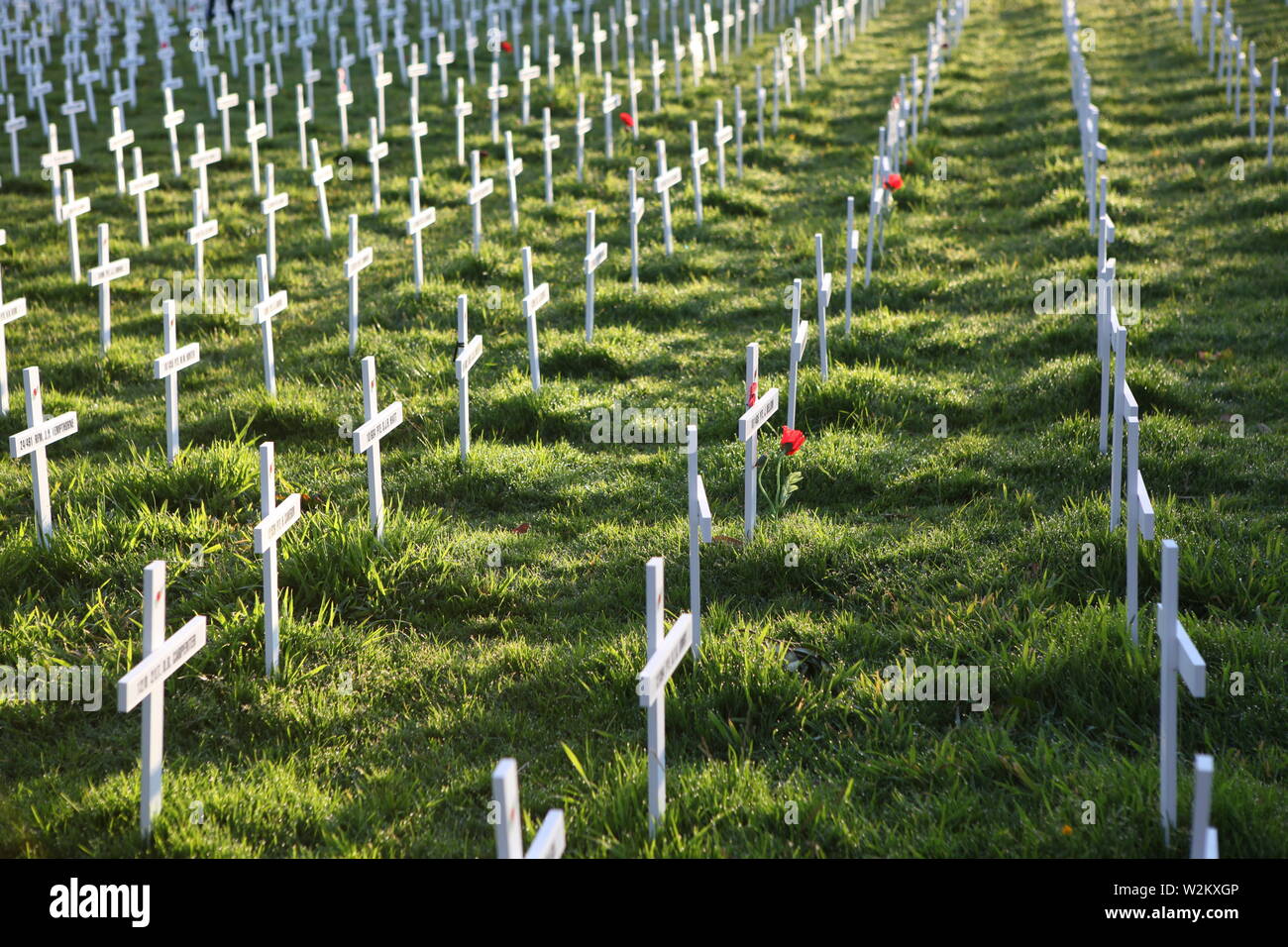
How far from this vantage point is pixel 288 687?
430 centimetres

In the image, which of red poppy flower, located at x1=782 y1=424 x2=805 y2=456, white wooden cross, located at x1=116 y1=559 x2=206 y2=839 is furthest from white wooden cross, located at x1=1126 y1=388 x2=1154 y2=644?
white wooden cross, located at x1=116 y1=559 x2=206 y2=839

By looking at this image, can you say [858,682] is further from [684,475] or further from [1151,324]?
[1151,324]

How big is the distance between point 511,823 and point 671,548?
2703 mm

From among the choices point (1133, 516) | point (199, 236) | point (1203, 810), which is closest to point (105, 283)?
point (199, 236)

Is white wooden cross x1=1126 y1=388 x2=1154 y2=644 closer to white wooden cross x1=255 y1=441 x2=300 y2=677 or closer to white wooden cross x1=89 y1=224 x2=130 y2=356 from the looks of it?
white wooden cross x1=255 y1=441 x2=300 y2=677

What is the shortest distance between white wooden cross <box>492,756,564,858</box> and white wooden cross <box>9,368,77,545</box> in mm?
3349

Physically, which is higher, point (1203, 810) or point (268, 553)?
point (1203, 810)

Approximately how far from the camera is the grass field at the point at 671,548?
11.8 feet

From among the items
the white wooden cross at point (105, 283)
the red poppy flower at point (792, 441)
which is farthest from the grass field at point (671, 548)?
the red poppy flower at point (792, 441)

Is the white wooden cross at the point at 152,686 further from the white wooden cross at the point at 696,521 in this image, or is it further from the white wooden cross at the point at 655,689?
the white wooden cross at the point at 696,521

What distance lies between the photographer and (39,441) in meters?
5.17

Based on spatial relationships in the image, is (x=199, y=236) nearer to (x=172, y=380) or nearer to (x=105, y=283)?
(x=105, y=283)
